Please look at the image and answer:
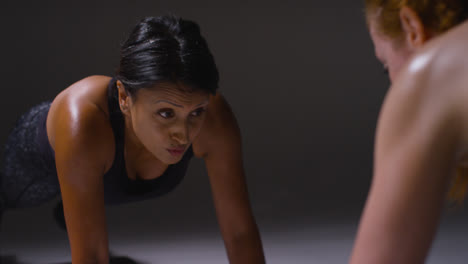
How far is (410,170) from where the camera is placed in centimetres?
→ 90

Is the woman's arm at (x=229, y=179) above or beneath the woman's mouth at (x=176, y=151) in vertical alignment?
beneath

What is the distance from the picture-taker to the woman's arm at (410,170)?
88 cm

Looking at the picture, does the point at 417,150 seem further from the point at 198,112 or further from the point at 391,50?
the point at 198,112

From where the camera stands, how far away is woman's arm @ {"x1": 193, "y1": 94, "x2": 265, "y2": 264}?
5.10 ft

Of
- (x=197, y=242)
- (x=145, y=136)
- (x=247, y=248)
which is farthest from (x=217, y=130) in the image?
(x=197, y=242)

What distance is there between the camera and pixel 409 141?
2.92ft

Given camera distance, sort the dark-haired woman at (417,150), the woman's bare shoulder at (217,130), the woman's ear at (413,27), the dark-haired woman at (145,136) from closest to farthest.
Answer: the dark-haired woman at (417,150), the woman's ear at (413,27), the dark-haired woman at (145,136), the woman's bare shoulder at (217,130)

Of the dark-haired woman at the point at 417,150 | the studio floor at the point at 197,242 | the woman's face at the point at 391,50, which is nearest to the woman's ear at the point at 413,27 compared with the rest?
the woman's face at the point at 391,50

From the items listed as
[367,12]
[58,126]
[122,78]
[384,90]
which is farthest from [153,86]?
[384,90]

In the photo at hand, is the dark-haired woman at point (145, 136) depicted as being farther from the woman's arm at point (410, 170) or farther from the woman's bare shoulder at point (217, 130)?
the woman's arm at point (410, 170)

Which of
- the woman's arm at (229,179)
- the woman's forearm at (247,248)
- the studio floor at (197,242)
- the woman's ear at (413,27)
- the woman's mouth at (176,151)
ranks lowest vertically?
the studio floor at (197,242)

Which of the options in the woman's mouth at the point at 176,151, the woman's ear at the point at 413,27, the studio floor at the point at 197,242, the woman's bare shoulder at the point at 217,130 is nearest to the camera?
the woman's ear at the point at 413,27

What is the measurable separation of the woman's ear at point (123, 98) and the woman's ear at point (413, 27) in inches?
24.9

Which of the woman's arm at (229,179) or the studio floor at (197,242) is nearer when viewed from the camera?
the woman's arm at (229,179)
